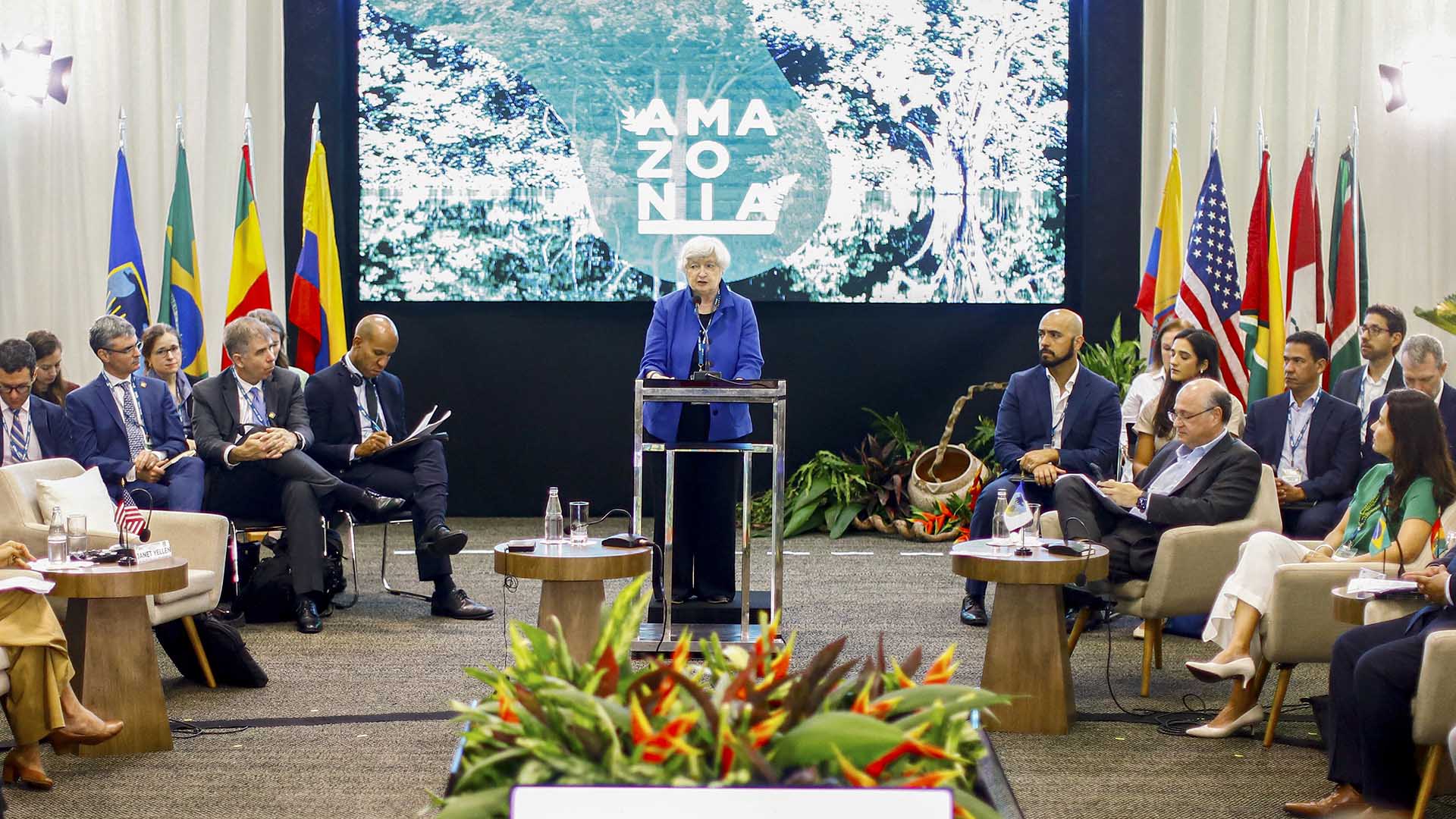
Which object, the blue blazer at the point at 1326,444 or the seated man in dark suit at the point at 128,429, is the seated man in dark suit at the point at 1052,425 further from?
the seated man in dark suit at the point at 128,429

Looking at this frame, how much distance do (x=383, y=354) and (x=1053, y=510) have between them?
10.1 feet

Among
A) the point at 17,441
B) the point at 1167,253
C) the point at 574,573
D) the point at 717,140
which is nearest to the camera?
the point at 574,573

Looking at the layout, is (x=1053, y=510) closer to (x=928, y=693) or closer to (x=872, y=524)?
(x=872, y=524)

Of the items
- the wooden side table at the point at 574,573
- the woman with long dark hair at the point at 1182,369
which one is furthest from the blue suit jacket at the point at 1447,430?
the wooden side table at the point at 574,573

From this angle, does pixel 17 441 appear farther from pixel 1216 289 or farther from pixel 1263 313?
pixel 1263 313

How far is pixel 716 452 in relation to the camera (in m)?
5.41

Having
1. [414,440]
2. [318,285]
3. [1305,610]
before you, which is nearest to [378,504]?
[414,440]

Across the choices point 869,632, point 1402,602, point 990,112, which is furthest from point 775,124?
point 1402,602

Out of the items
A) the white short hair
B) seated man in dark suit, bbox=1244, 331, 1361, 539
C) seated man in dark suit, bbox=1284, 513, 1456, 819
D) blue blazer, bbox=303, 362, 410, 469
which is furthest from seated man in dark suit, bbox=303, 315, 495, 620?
seated man in dark suit, bbox=1284, 513, 1456, 819

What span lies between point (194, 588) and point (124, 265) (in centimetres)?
378

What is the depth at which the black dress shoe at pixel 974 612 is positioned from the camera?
6.10 m

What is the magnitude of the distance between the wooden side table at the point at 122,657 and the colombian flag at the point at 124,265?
404cm

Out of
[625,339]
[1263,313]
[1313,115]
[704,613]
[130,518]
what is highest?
[1313,115]

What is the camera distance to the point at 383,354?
6500mm
